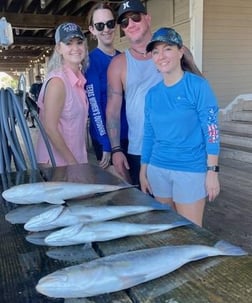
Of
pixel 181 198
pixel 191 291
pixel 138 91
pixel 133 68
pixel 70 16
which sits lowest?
pixel 181 198

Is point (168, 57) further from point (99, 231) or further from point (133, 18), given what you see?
point (99, 231)

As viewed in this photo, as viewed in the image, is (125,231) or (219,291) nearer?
(219,291)

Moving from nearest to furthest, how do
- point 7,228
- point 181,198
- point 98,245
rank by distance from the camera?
point 98,245 → point 7,228 → point 181,198

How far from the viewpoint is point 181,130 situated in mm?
1546

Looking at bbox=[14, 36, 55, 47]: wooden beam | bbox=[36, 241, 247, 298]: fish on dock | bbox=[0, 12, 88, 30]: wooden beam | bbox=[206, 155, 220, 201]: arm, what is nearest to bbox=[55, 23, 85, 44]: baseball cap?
bbox=[206, 155, 220, 201]: arm

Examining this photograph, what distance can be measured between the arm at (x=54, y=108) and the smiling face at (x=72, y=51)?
15cm

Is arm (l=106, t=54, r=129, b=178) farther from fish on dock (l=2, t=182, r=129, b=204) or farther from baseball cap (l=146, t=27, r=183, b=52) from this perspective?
fish on dock (l=2, t=182, r=129, b=204)

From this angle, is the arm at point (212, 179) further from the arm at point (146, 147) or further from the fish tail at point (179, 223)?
the fish tail at point (179, 223)

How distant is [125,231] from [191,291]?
238 millimetres

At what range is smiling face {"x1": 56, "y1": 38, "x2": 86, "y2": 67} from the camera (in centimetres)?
179

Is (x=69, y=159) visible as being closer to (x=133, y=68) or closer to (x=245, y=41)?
(x=133, y=68)

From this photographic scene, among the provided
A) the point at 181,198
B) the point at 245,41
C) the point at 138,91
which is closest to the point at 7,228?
the point at 181,198

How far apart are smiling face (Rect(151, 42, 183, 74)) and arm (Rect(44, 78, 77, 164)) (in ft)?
1.54

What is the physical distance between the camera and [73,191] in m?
1.05
